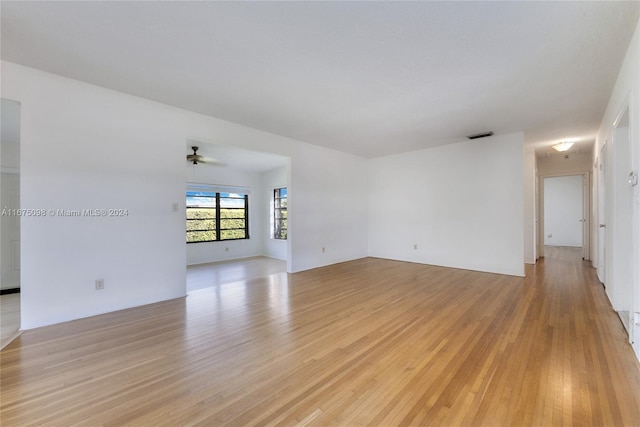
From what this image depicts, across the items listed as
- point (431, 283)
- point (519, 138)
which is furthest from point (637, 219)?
point (519, 138)

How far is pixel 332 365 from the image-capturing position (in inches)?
77.2

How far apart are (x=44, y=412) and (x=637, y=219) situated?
437 centimetres

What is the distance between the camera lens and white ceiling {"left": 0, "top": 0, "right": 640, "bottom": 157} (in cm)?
185

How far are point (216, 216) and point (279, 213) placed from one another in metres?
1.70

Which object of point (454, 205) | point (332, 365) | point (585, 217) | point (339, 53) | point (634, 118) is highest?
point (339, 53)

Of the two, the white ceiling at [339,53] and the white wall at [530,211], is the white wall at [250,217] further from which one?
the white wall at [530,211]

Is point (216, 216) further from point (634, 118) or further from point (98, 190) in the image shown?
point (634, 118)

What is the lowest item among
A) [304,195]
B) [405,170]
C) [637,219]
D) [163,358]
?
[163,358]

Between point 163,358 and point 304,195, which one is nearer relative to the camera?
point 163,358

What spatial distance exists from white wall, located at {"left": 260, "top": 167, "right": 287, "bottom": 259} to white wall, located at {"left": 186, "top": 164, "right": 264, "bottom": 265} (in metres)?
0.12

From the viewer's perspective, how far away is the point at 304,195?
525 cm

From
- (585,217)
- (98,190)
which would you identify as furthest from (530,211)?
(98,190)

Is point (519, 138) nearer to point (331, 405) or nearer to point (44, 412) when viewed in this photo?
point (331, 405)

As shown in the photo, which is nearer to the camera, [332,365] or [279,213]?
[332,365]
